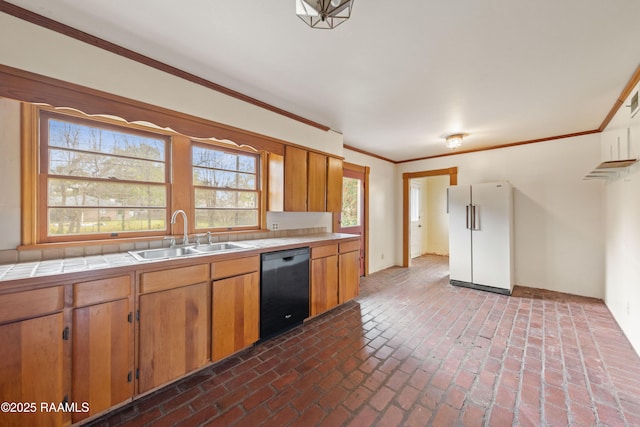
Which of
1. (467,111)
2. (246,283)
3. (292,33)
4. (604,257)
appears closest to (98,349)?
(246,283)

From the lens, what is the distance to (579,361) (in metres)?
2.21

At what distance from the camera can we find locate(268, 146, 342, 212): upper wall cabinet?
3.12 meters

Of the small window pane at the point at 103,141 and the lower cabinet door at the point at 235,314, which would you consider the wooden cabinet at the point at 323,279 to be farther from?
the small window pane at the point at 103,141

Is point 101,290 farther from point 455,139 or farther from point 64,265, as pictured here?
point 455,139

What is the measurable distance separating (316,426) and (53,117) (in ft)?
9.44

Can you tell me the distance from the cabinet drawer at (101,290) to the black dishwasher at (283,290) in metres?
1.09

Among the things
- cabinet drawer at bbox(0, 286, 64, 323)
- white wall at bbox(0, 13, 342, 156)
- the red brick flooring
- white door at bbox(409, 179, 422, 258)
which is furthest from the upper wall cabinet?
white door at bbox(409, 179, 422, 258)

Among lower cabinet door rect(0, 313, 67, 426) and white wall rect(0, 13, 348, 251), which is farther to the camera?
white wall rect(0, 13, 348, 251)

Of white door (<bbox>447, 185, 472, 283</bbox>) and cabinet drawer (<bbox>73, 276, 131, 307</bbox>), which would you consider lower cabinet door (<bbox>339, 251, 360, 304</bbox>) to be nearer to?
white door (<bbox>447, 185, 472, 283</bbox>)

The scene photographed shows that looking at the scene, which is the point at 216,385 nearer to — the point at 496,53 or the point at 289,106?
the point at 289,106

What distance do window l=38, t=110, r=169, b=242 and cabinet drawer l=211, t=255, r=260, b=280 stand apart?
0.78 m

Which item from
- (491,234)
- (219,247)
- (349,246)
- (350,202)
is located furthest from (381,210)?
(219,247)

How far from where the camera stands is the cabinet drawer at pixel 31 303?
1297 mm

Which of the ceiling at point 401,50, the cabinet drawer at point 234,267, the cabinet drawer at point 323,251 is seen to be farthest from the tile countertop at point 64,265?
the ceiling at point 401,50
